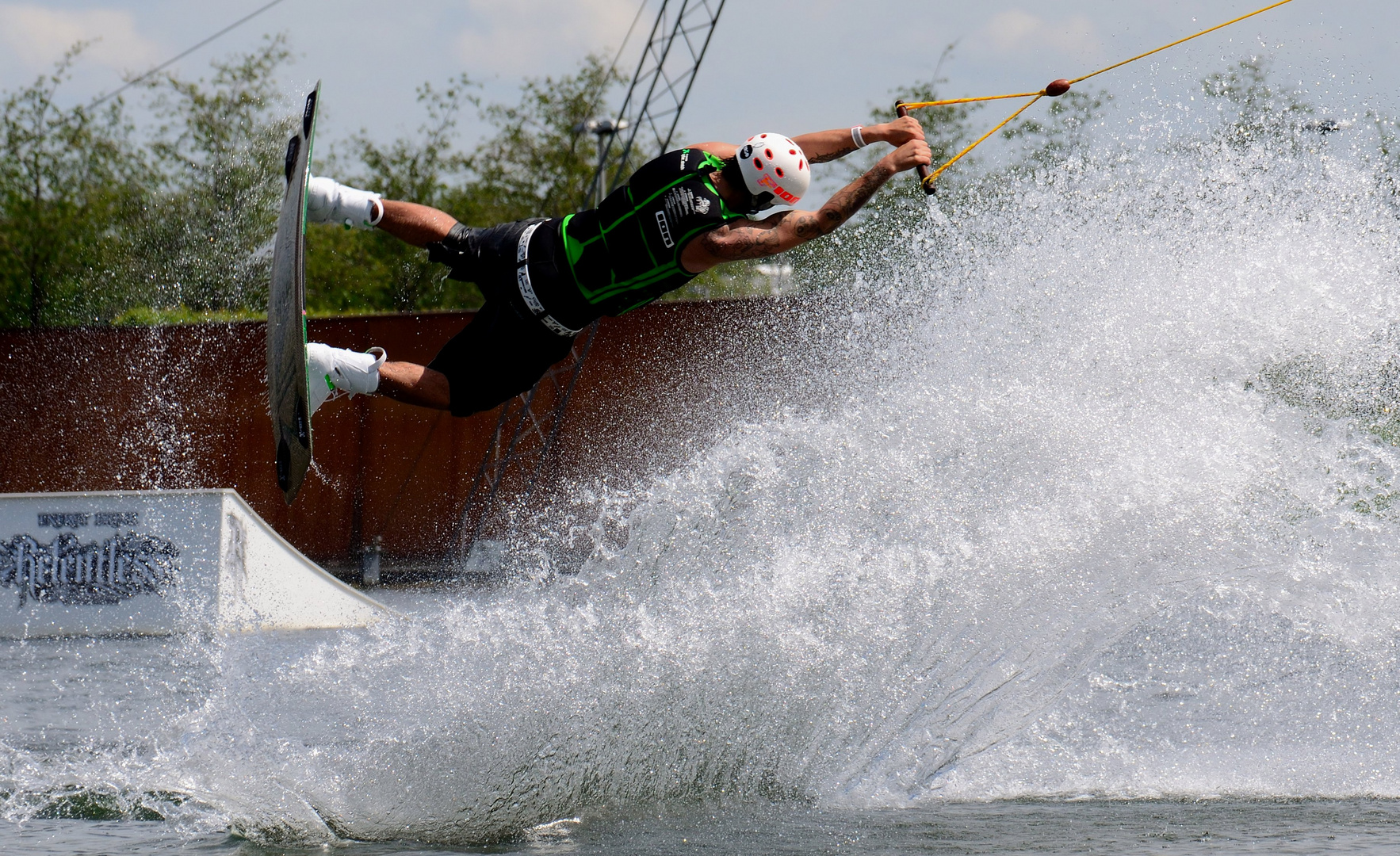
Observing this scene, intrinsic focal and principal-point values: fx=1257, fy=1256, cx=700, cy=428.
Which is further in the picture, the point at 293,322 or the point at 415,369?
the point at 415,369

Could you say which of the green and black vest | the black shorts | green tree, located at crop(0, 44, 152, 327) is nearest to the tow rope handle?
the green and black vest

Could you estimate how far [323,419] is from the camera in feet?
60.1

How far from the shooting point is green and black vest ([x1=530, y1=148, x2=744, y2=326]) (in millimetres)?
5629

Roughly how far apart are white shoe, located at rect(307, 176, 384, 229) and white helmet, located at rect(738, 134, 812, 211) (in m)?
1.73

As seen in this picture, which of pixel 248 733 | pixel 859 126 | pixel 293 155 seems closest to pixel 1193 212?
pixel 859 126

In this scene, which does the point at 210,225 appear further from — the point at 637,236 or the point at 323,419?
the point at 637,236

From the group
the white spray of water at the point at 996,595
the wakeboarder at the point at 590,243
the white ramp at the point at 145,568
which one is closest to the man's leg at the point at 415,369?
the wakeboarder at the point at 590,243

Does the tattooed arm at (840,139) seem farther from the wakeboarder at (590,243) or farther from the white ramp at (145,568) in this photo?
the white ramp at (145,568)

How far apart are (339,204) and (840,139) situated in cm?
239

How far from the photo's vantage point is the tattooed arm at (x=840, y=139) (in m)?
5.75

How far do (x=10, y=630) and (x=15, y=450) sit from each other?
991cm

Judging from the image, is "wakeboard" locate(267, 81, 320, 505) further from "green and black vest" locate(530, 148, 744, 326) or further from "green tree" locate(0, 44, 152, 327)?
"green tree" locate(0, 44, 152, 327)

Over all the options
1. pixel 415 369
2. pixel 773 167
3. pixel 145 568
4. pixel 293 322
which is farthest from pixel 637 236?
pixel 145 568

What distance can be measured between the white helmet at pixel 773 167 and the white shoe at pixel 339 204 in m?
1.73
